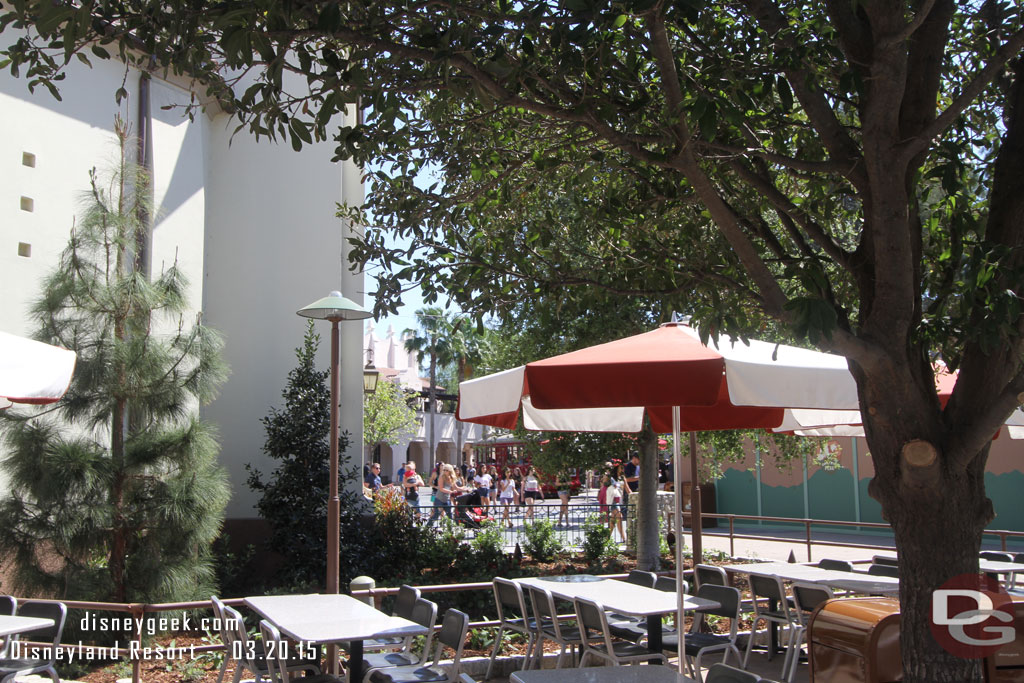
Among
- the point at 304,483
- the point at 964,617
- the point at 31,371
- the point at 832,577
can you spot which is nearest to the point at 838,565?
the point at 832,577

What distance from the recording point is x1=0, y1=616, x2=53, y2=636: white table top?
5.31 m

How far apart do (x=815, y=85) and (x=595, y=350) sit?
199cm

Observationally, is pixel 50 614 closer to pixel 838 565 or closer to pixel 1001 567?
pixel 838 565

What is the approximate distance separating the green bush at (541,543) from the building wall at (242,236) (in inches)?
121

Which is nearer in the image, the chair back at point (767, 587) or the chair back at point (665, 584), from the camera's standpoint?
the chair back at point (767, 587)

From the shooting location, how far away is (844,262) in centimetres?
371

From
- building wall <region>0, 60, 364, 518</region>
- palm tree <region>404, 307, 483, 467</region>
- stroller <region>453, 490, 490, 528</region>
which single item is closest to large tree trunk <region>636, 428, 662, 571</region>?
stroller <region>453, 490, 490, 528</region>

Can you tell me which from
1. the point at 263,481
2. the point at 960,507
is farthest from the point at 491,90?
the point at 263,481

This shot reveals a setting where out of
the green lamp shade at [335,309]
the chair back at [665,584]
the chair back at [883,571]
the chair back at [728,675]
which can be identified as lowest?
the chair back at [665,584]

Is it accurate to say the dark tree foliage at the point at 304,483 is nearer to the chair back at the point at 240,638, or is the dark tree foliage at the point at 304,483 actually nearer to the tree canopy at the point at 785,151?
the chair back at the point at 240,638

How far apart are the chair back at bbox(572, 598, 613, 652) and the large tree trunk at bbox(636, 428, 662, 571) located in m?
6.90

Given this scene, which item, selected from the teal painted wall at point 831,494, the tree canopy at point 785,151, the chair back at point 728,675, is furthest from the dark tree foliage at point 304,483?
the teal painted wall at point 831,494

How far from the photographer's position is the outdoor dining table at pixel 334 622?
200 inches

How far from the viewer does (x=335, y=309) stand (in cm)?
763
